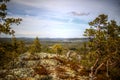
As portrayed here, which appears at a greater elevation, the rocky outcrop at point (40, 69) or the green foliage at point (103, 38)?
the green foliage at point (103, 38)

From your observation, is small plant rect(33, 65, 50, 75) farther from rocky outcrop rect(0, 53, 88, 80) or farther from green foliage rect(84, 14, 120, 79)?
green foliage rect(84, 14, 120, 79)

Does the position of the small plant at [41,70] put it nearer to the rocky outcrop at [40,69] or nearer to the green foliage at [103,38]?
the rocky outcrop at [40,69]

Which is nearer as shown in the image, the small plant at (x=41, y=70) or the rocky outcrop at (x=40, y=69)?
the rocky outcrop at (x=40, y=69)

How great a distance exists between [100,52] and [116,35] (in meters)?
4.14

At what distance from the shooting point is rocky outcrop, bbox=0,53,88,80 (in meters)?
26.2

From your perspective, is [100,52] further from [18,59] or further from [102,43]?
[18,59]

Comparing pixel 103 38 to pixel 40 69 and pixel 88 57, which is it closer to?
pixel 88 57

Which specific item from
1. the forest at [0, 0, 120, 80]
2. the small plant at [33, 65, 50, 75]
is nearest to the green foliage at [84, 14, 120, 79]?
the forest at [0, 0, 120, 80]

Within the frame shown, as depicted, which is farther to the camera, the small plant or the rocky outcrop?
the small plant

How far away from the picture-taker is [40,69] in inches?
1139

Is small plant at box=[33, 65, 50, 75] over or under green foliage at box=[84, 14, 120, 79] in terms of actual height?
under

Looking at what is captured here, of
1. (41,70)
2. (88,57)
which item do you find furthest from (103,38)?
(41,70)

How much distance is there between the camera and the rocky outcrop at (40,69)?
26.2 m

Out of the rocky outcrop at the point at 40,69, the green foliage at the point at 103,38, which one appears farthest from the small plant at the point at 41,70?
the green foliage at the point at 103,38
